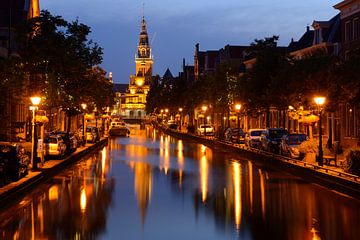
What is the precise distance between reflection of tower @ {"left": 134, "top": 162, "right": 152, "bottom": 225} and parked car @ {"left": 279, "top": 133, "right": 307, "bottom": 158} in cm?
821

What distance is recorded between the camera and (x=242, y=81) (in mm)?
61000

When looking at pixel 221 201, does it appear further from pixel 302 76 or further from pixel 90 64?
pixel 90 64

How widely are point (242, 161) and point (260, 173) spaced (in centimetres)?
853

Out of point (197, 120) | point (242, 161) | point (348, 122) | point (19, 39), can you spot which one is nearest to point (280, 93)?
point (348, 122)

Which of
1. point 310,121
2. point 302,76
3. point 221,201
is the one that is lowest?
point 221,201

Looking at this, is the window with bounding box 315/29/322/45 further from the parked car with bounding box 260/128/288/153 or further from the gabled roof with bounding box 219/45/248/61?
the gabled roof with bounding box 219/45/248/61

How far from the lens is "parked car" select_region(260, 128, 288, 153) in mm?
42656

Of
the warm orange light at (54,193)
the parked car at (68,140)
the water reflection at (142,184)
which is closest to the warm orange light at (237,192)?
the water reflection at (142,184)

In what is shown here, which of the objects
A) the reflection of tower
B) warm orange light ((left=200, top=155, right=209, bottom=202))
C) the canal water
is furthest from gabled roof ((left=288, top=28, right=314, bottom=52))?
the canal water

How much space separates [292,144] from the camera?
3706 cm

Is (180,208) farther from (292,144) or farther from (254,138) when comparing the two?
(254,138)

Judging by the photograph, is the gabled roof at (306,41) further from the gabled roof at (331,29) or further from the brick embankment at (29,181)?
the brick embankment at (29,181)

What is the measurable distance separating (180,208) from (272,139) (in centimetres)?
2568

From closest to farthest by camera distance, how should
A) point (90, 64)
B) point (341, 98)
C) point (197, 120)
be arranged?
1. point (341, 98)
2. point (90, 64)
3. point (197, 120)
